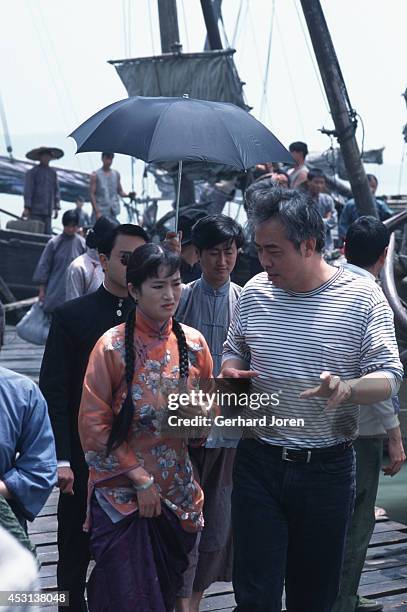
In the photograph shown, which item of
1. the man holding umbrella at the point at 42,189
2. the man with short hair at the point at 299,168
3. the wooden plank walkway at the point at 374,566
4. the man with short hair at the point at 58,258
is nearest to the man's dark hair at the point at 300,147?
the man with short hair at the point at 299,168

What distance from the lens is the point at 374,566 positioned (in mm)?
6340

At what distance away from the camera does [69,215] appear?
11523mm

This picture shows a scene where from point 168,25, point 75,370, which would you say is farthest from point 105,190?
point 75,370

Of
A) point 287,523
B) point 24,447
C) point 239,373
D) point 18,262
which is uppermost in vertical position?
point 239,373

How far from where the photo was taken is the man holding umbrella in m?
17.6

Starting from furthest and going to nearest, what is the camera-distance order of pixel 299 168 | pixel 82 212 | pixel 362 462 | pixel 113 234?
pixel 82 212 → pixel 299 168 → pixel 362 462 → pixel 113 234

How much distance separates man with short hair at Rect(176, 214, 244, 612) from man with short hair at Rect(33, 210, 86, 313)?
611cm

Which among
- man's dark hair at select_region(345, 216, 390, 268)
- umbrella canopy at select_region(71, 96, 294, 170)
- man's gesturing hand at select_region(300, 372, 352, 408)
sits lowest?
man's gesturing hand at select_region(300, 372, 352, 408)

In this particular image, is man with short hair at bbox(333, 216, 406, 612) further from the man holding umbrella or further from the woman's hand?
the man holding umbrella

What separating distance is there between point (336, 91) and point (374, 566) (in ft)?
21.6

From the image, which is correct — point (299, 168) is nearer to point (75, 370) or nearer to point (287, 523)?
point (75, 370)

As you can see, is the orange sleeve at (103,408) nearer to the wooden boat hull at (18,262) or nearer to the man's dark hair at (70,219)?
the man's dark hair at (70,219)

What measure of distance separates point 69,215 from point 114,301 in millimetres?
6852

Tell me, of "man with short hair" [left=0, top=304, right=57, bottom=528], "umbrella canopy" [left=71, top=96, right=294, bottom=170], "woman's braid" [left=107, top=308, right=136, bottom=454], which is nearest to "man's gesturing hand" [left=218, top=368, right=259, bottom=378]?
"woman's braid" [left=107, top=308, right=136, bottom=454]
